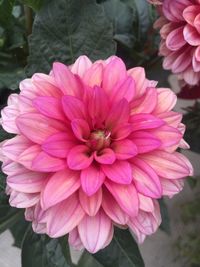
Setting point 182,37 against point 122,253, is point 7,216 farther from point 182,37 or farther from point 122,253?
point 182,37

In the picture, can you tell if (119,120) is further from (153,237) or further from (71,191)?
(153,237)

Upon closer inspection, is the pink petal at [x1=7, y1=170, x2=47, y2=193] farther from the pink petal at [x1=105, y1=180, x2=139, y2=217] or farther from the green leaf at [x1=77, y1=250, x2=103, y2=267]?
the green leaf at [x1=77, y1=250, x2=103, y2=267]

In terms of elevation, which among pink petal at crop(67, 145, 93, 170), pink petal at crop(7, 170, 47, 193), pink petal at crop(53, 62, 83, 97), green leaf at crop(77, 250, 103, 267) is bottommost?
green leaf at crop(77, 250, 103, 267)

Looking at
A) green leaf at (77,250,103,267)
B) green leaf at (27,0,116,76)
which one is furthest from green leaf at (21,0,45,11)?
green leaf at (77,250,103,267)

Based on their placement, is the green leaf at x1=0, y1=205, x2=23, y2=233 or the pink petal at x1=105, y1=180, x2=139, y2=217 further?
the green leaf at x1=0, y1=205, x2=23, y2=233

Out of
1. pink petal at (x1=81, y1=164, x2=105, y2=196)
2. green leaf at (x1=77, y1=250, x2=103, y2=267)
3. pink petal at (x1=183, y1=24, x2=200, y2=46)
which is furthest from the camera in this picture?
green leaf at (x1=77, y1=250, x2=103, y2=267)

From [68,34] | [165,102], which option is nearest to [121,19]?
[68,34]

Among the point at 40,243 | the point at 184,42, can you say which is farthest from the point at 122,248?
the point at 184,42
